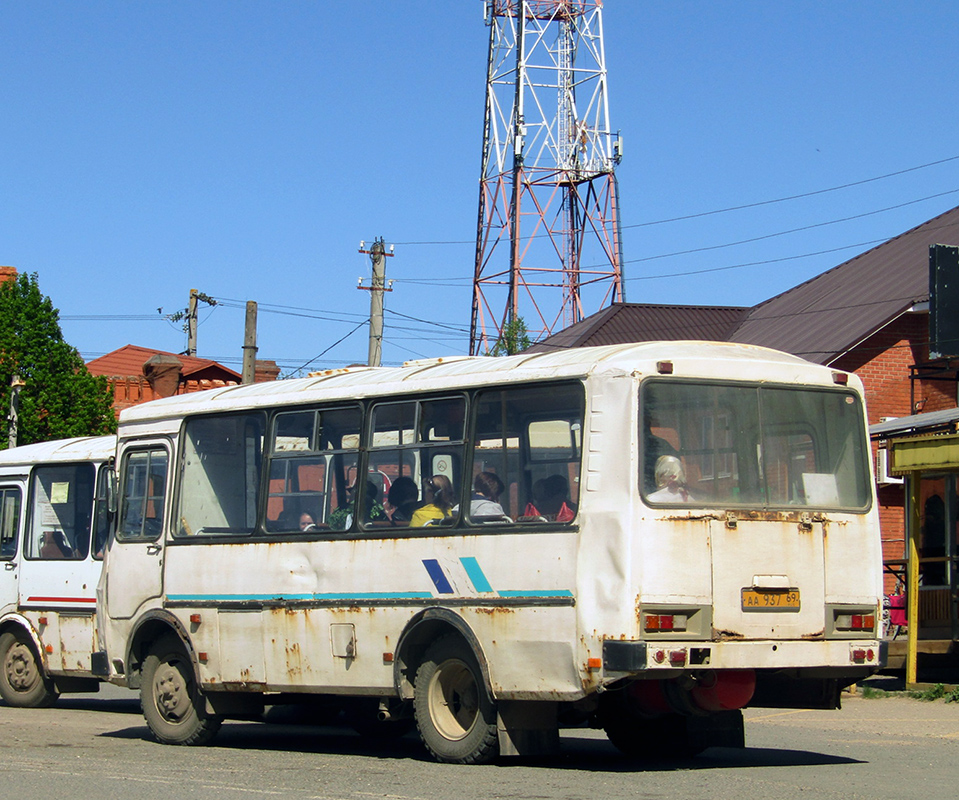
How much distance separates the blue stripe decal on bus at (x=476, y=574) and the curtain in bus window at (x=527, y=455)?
0.94 feet

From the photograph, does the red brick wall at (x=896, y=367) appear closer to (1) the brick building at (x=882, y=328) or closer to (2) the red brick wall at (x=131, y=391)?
(1) the brick building at (x=882, y=328)

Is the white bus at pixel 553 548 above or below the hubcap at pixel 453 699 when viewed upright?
above

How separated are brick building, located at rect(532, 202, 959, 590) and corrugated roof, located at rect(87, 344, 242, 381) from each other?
25.2 metres

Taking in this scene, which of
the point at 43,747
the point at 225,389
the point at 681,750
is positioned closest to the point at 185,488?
the point at 225,389

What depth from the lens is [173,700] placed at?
12.5 m

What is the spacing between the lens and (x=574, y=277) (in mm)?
43281

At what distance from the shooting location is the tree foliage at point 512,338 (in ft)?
138

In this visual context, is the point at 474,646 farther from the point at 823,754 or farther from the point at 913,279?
the point at 913,279

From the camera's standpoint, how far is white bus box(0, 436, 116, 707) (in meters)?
15.8

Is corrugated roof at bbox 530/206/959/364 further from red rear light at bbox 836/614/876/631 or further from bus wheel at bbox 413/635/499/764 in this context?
bus wheel at bbox 413/635/499/764

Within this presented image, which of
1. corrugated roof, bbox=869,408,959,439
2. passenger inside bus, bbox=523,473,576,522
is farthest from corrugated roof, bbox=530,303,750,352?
passenger inside bus, bbox=523,473,576,522

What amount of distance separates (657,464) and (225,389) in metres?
4.67

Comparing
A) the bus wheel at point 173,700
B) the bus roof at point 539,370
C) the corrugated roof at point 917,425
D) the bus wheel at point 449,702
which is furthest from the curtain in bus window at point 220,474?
the corrugated roof at point 917,425

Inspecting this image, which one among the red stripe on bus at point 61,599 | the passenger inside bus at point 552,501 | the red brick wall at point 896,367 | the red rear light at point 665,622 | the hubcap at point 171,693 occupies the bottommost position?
the hubcap at point 171,693
